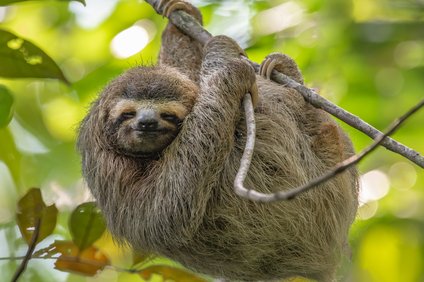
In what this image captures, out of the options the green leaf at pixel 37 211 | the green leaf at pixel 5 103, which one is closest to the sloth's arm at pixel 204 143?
the green leaf at pixel 37 211

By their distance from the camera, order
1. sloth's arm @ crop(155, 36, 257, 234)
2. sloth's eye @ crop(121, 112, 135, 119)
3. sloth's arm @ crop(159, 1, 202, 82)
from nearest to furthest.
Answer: sloth's arm @ crop(155, 36, 257, 234) → sloth's eye @ crop(121, 112, 135, 119) → sloth's arm @ crop(159, 1, 202, 82)

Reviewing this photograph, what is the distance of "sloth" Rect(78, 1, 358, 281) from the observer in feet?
25.5

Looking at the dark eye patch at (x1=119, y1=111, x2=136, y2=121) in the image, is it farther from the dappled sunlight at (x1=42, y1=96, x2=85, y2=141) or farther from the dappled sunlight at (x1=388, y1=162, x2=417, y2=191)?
the dappled sunlight at (x1=388, y1=162, x2=417, y2=191)

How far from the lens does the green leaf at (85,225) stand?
837 centimetres

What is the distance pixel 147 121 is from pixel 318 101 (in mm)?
1694

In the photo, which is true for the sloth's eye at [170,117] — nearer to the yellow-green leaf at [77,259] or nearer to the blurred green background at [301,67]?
the yellow-green leaf at [77,259]

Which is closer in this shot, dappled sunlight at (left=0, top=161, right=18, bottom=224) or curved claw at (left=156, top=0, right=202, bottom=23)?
curved claw at (left=156, top=0, right=202, bottom=23)

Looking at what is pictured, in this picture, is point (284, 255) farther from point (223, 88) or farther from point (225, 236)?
point (223, 88)

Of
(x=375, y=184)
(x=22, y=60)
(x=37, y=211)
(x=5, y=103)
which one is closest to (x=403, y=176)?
(x=375, y=184)

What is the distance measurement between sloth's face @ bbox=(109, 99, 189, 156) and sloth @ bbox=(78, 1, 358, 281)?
0.04 feet

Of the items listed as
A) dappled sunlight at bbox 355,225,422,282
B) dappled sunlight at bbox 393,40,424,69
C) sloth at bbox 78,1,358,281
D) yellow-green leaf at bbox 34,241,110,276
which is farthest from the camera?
dappled sunlight at bbox 393,40,424,69

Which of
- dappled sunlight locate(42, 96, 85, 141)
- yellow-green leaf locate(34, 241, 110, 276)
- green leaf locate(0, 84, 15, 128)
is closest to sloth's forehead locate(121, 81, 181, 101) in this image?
green leaf locate(0, 84, 15, 128)

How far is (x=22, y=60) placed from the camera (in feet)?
26.1

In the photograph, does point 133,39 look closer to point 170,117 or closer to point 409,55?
point 170,117
